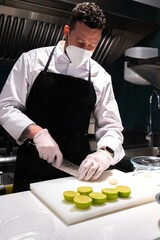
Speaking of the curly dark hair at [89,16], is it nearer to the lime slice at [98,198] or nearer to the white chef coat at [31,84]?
the white chef coat at [31,84]

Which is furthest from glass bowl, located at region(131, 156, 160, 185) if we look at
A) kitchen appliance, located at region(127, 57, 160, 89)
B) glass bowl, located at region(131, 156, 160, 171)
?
kitchen appliance, located at region(127, 57, 160, 89)

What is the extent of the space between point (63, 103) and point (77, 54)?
0.23 metres

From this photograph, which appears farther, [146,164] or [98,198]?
[146,164]

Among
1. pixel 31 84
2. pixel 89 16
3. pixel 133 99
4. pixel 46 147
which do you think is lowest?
pixel 133 99

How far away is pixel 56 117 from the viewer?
114 cm

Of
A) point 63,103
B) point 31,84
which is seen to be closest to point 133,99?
point 63,103

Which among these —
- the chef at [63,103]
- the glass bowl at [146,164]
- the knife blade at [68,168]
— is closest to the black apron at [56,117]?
the chef at [63,103]

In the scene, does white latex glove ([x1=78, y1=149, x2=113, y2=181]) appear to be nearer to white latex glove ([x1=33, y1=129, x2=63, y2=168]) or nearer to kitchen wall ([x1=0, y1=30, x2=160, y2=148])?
white latex glove ([x1=33, y1=129, x2=63, y2=168])

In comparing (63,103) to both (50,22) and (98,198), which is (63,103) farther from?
(50,22)

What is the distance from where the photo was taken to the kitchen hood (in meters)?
1.76

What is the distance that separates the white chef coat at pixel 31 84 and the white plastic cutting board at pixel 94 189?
176 millimetres

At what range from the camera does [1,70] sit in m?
2.08

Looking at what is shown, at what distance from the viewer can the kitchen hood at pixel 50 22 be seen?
1759 millimetres

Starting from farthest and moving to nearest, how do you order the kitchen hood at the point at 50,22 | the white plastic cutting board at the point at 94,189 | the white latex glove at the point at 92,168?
1. the kitchen hood at the point at 50,22
2. the white latex glove at the point at 92,168
3. the white plastic cutting board at the point at 94,189
